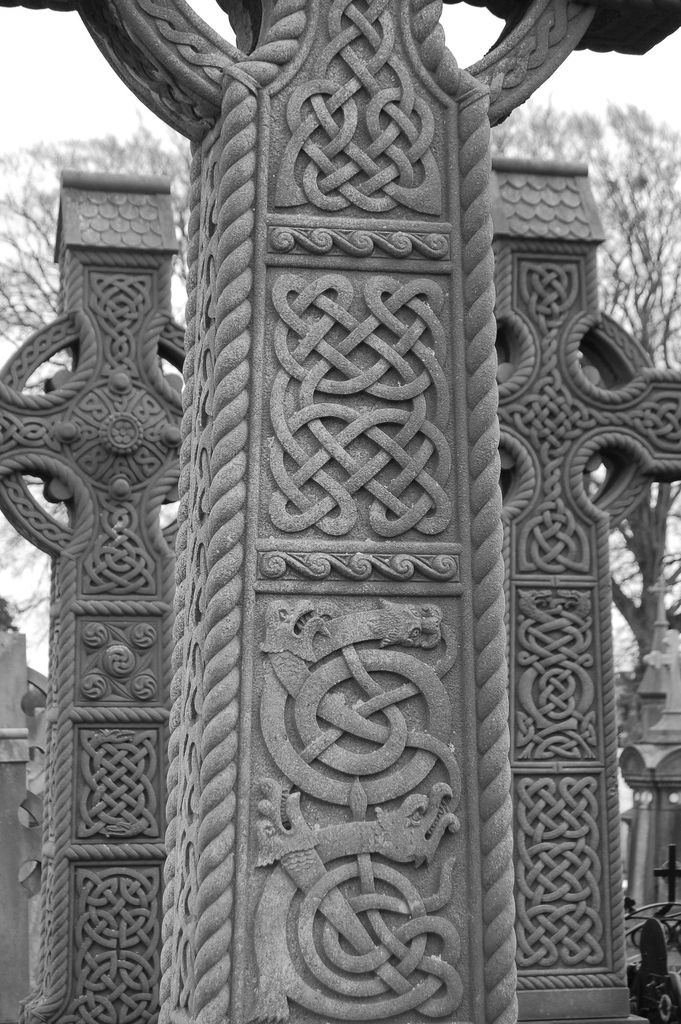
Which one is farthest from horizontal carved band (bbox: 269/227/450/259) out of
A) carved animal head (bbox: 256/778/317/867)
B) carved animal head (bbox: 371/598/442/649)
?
carved animal head (bbox: 256/778/317/867)

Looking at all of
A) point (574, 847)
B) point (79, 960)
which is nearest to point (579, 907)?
point (574, 847)

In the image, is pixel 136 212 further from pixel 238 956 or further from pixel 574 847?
pixel 238 956

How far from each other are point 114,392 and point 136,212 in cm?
89

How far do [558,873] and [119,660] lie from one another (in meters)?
1.95

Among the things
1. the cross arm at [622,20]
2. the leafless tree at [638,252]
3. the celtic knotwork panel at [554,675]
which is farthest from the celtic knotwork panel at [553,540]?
the leafless tree at [638,252]

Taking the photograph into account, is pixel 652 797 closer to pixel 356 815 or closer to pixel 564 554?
pixel 564 554

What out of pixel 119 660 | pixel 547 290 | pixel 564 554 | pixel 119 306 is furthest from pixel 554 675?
pixel 119 306

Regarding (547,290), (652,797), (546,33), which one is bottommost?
(652,797)

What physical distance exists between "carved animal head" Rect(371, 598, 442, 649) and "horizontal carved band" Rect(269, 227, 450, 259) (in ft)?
2.45

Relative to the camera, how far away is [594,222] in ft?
21.6

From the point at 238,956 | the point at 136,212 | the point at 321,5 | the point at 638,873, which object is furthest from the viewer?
the point at 638,873

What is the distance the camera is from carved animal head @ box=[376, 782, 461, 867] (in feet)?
9.88

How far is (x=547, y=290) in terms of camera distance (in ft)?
21.3

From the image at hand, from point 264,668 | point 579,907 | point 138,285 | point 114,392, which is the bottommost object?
point 579,907
